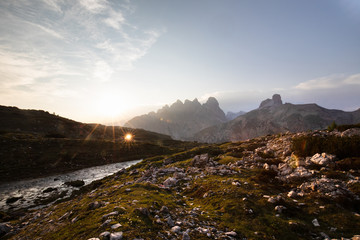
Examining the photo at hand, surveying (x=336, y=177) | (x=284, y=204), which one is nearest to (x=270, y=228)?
(x=284, y=204)

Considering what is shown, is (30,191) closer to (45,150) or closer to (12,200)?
(12,200)

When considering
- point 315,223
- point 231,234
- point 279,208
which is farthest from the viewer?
point 279,208

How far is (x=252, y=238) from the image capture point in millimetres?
8648

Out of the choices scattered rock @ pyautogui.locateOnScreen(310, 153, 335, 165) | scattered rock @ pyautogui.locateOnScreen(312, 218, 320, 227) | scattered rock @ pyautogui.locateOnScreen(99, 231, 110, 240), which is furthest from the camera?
scattered rock @ pyautogui.locateOnScreen(310, 153, 335, 165)

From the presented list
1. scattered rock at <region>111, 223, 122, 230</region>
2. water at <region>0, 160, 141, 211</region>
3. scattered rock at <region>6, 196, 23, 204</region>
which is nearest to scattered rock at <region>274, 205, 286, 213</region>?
scattered rock at <region>111, 223, 122, 230</region>

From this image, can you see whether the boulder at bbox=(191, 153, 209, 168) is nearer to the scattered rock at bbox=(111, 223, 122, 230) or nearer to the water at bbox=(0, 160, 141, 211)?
the scattered rock at bbox=(111, 223, 122, 230)

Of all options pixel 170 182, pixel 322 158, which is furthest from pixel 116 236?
pixel 322 158

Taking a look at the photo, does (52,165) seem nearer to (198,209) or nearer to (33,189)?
(33,189)

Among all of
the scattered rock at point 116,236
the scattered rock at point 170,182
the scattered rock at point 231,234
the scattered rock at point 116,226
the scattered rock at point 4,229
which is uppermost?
the scattered rock at point 116,236

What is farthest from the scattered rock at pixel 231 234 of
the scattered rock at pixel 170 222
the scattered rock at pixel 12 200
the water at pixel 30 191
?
the scattered rock at pixel 12 200

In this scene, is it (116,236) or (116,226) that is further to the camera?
(116,226)

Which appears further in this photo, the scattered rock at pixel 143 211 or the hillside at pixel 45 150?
the hillside at pixel 45 150

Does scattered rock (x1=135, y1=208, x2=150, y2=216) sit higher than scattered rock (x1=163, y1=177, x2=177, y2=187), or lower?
higher

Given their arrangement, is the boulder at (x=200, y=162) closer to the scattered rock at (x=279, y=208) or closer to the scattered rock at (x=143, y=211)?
the scattered rock at (x=279, y=208)
